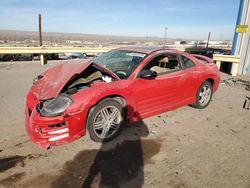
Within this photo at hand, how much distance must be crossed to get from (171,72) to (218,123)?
1.58 m

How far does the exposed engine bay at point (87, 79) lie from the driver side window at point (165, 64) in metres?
0.98

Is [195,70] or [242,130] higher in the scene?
[195,70]

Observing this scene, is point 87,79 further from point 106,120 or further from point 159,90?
point 159,90

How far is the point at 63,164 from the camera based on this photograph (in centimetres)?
299

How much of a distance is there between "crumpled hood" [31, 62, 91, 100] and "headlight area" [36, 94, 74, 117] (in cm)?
12

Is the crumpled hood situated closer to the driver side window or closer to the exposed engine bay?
the exposed engine bay

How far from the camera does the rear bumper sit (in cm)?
303

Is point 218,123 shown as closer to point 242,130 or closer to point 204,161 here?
point 242,130

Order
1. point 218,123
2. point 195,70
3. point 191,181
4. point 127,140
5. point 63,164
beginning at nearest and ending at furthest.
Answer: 1. point 191,181
2. point 63,164
3. point 127,140
4. point 218,123
5. point 195,70

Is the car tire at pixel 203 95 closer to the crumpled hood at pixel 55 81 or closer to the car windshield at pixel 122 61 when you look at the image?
A: the car windshield at pixel 122 61

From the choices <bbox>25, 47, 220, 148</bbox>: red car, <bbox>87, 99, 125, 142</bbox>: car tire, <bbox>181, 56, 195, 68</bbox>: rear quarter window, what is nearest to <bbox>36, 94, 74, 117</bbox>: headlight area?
<bbox>25, 47, 220, 148</bbox>: red car

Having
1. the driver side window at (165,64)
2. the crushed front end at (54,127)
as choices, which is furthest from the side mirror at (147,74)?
the crushed front end at (54,127)

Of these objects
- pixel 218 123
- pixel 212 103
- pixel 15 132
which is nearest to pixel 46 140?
pixel 15 132

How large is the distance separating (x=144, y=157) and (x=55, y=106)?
160 cm
